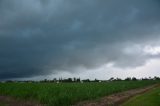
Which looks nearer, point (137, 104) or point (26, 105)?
point (137, 104)

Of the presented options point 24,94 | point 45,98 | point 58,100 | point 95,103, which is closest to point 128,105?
point 95,103

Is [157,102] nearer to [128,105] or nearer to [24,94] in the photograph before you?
[128,105]

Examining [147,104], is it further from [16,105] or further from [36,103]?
[16,105]

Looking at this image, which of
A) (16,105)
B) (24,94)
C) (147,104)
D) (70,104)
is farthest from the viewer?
(24,94)

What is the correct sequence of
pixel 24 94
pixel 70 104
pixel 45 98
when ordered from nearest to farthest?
pixel 70 104 < pixel 45 98 < pixel 24 94

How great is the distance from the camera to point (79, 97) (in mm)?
41250

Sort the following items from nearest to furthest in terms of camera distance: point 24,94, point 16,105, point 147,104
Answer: point 147,104 < point 16,105 < point 24,94

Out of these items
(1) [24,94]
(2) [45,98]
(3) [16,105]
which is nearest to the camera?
(2) [45,98]

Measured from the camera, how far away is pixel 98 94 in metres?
47.3

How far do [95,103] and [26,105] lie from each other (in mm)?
10171

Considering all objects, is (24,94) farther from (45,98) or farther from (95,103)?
(95,103)

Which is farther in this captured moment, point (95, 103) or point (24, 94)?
point (24, 94)

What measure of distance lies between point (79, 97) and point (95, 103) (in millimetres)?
3634

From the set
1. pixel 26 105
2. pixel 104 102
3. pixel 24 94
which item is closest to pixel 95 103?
pixel 104 102
